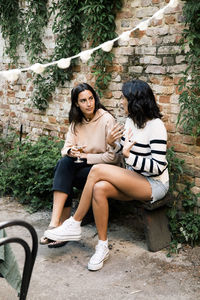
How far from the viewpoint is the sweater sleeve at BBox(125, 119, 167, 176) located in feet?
10.3

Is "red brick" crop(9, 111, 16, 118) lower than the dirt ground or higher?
higher

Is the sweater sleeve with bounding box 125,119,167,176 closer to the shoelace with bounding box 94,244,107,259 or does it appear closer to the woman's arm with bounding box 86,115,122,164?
the woman's arm with bounding box 86,115,122,164

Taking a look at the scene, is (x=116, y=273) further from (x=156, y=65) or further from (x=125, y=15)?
(x=125, y=15)

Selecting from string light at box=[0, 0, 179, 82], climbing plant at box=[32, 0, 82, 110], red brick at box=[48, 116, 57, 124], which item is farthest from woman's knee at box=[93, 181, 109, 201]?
red brick at box=[48, 116, 57, 124]

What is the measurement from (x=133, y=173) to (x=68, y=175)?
2.06 ft

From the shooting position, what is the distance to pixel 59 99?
5.10 meters

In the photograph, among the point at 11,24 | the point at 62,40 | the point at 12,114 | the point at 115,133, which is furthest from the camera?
the point at 12,114

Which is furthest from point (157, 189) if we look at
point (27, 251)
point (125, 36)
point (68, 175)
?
point (27, 251)

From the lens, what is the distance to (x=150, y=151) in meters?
3.25

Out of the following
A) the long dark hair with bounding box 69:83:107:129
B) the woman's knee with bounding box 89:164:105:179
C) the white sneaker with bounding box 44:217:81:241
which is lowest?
the white sneaker with bounding box 44:217:81:241

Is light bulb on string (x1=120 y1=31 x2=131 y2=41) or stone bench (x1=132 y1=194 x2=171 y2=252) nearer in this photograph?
stone bench (x1=132 y1=194 x2=171 y2=252)

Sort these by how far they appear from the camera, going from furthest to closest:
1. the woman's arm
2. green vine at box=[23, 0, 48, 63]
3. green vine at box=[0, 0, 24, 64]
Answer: green vine at box=[0, 0, 24, 64], green vine at box=[23, 0, 48, 63], the woman's arm

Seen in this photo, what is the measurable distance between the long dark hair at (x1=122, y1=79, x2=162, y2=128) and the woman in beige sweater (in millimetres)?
481

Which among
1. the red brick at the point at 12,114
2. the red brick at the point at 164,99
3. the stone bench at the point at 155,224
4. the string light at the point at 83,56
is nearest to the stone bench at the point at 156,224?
the stone bench at the point at 155,224
